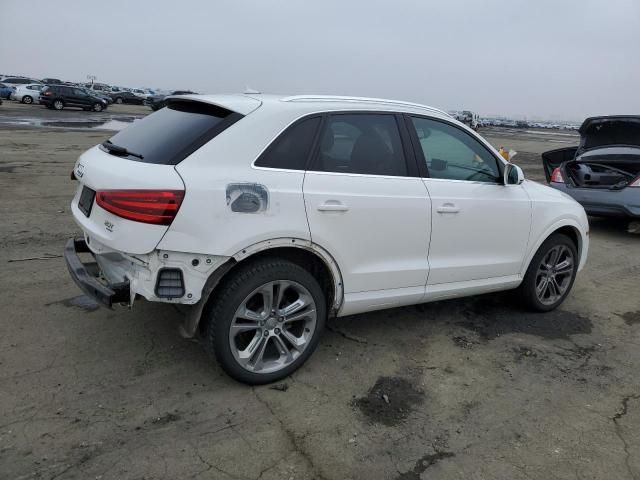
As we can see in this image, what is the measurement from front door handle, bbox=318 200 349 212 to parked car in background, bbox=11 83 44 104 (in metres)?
43.0

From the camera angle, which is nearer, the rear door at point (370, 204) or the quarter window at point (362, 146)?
the rear door at point (370, 204)

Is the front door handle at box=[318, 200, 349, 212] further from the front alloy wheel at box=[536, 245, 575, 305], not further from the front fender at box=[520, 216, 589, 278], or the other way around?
the front alloy wheel at box=[536, 245, 575, 305]

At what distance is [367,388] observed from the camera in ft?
11.6

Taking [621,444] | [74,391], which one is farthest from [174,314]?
[621,444]

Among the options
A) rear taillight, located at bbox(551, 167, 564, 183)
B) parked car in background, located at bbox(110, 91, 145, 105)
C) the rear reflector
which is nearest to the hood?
rear taillight, located at bbox(551, 167, 564, 183)

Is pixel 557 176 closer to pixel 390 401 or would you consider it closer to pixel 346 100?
pixel 346 100

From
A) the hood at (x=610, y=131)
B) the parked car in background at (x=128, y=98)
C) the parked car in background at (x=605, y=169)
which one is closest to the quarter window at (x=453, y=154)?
the parked car in background at (x=605, y=169)

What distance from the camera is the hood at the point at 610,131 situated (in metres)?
8.66

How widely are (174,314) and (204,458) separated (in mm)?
1772

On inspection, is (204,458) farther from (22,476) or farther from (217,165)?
(217,165)

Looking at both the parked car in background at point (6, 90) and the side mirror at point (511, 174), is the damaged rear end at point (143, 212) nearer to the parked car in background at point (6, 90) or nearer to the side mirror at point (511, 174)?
the side mirror at point (511, 174)

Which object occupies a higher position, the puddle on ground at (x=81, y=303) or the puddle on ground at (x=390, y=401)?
the puddle on ground at (x=390, y=401)

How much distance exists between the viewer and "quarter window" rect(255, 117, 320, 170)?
3307 mm

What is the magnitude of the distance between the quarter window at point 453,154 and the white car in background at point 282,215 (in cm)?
1
